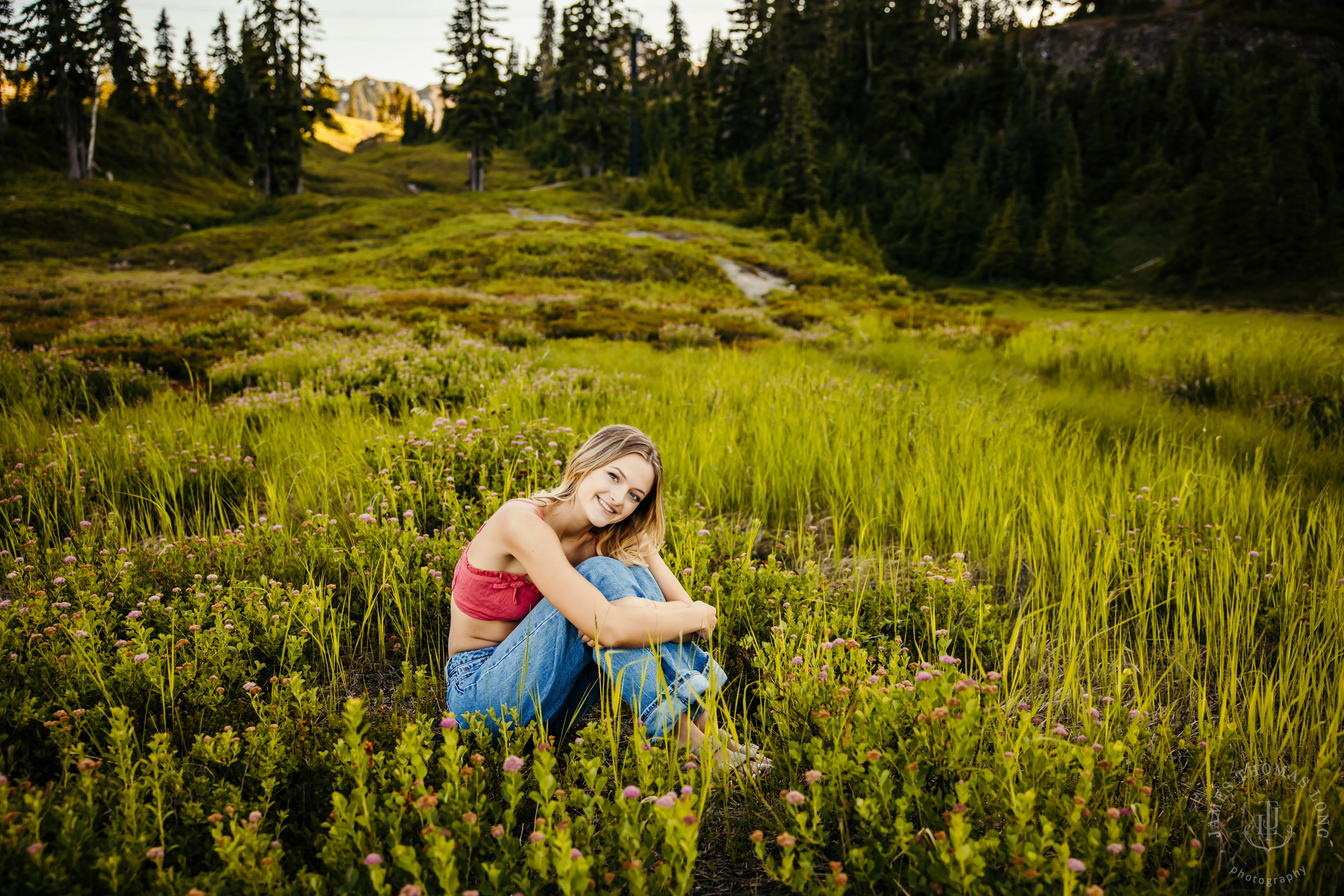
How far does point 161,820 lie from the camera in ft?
5.19

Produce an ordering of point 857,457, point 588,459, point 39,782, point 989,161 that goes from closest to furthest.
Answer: point 39,782 < point 588,459 < point 857,457 < point 989,161

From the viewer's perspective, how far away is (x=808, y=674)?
2.29 meters

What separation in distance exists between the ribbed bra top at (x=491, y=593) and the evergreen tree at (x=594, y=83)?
58566mm

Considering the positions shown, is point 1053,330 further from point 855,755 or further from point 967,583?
point 855,755

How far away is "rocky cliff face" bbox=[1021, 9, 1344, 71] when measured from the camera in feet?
195

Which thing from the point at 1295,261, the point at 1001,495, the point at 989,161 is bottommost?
the point at 1001,495

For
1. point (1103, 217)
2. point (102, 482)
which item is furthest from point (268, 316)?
point (1103, 217)

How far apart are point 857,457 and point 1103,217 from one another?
52.9 metres

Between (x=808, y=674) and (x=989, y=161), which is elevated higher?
(x=989, y=161)

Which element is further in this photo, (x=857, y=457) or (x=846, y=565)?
(x=857, y=457)

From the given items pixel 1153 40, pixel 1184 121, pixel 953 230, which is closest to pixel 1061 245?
pixel 953 230

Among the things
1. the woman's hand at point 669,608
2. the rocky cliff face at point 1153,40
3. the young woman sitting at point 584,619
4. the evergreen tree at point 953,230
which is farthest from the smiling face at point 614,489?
the rocky cliff face at point 1153,40

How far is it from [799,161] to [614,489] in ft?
159

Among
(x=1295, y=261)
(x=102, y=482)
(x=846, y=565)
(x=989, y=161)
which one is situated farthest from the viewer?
(x=989, y=161)
